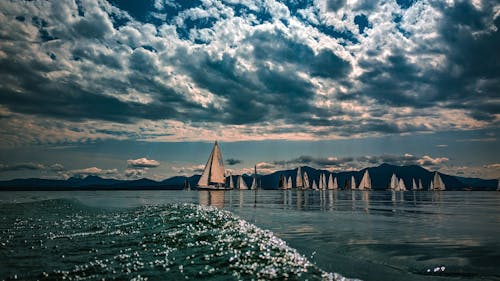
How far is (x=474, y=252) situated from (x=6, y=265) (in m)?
22.1

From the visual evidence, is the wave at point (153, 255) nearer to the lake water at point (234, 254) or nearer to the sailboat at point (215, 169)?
the lake water at point (234, 254)

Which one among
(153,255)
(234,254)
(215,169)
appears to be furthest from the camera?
(215,169)

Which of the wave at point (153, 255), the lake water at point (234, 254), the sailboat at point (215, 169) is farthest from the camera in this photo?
the sailboat at point (215, 169)

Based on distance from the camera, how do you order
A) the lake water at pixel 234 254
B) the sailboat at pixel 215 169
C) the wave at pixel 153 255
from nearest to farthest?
the wave at pixel 153 255, the lake water at pixel 234 254, the sailboat at pixel 215 169

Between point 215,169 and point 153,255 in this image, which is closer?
point 153,255

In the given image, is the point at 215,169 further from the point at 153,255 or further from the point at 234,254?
the point at 234,254

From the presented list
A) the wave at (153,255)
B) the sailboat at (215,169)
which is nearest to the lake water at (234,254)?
the wave at (153,255)

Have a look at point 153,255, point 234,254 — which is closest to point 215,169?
point 153,255

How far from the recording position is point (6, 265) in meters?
13.2

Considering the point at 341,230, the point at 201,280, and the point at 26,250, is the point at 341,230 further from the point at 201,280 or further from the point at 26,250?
the point at 26,250

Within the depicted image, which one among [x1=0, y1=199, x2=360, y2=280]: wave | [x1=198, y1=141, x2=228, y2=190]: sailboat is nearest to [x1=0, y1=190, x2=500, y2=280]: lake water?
[x1=0, y1=199, x2=360, y2=280]: wave

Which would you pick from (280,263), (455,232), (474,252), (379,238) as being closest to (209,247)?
(280,263)

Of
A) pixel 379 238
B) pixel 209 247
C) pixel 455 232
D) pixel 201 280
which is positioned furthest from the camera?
pixel 455 232

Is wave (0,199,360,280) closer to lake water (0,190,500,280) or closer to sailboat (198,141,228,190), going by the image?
lake water (0,190,500,280)
